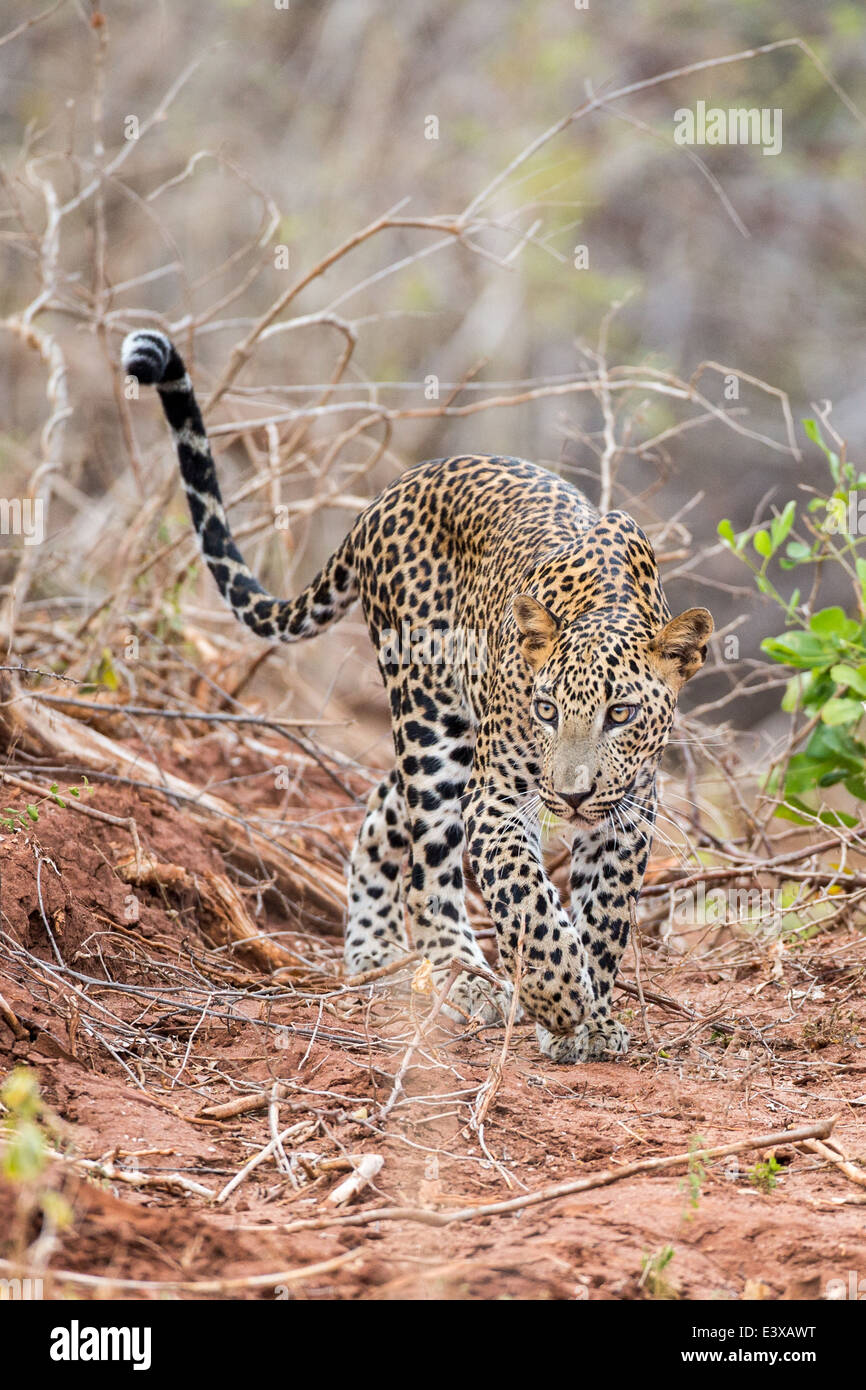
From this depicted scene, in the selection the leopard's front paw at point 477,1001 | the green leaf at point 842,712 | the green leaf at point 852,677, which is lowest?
the leopard's front paw at point 477,1001

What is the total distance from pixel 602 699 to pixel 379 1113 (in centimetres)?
140

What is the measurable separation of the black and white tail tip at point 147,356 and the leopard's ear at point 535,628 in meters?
1.80

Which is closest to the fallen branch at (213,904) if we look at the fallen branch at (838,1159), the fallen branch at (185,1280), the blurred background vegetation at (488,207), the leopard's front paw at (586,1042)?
the leopard's front paw at (586,1042)

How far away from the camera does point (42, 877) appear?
506 cm

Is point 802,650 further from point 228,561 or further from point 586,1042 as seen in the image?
point 228,561

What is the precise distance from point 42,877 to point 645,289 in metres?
13.6

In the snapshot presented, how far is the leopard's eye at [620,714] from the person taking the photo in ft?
14.9

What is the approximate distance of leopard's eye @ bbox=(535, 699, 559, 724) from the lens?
4.62 metres

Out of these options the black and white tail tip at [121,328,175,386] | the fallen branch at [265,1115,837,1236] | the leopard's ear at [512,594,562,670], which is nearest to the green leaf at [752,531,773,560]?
the leopard's ear at [512,594,562,670]

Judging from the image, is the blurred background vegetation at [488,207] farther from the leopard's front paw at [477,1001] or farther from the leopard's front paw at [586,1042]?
the leopard's front paw at [586,1042]

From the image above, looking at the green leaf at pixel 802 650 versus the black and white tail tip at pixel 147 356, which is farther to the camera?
the green leaf at pixel 802 650

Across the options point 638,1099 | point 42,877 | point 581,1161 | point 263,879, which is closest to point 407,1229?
point 581,1161

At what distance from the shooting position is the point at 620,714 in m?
4.54

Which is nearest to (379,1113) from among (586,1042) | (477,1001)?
(586,1042)
